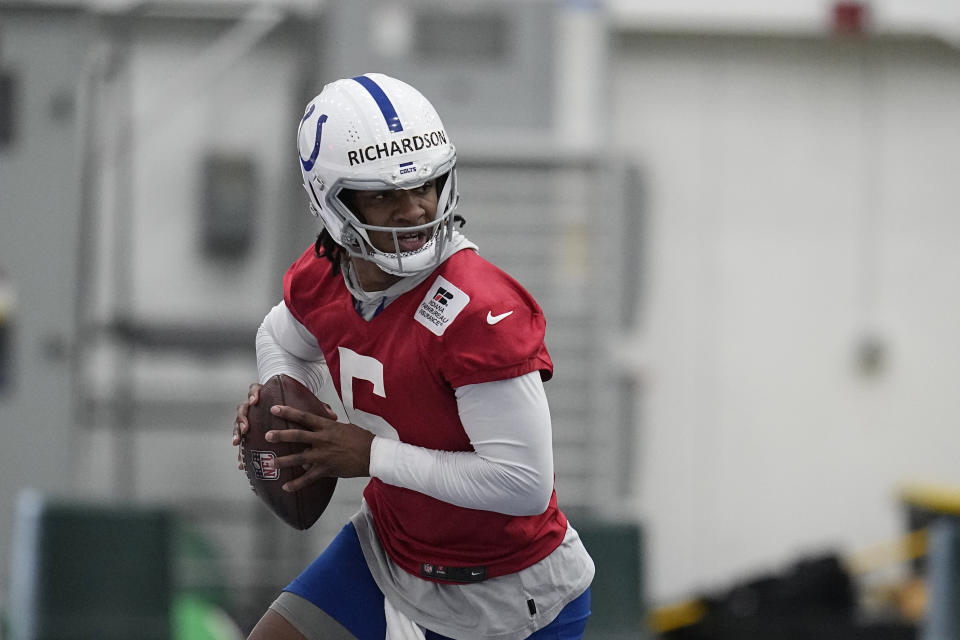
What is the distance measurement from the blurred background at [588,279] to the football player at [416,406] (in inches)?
78.2

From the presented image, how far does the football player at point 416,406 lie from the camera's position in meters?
1.90

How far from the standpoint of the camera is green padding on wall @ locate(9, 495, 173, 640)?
384cm

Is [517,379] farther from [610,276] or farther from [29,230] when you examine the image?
[610,276]

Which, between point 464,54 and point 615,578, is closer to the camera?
point 615,578

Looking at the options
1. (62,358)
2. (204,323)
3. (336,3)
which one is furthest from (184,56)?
(62,358)

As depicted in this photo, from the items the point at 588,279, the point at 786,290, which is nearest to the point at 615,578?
the point at 588,279

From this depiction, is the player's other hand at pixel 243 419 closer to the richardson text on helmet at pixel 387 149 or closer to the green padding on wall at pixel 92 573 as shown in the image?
the richardson text on helmet at pixel 387 149

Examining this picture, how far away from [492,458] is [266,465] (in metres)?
0.37

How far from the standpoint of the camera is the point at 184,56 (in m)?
5.61

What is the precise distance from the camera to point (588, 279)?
5.58 m

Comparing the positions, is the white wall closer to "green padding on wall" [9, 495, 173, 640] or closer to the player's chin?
"green padding on wall" [9, 495, 173, 640]

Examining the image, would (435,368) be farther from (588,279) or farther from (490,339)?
(588,279)

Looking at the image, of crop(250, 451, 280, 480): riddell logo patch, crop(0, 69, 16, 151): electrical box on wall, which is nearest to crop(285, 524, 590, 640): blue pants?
crop(250, 451, 280, 480): riddell logo patch

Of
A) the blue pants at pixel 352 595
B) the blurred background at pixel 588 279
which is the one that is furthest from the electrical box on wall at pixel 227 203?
the blue pants at pixel 352 595
